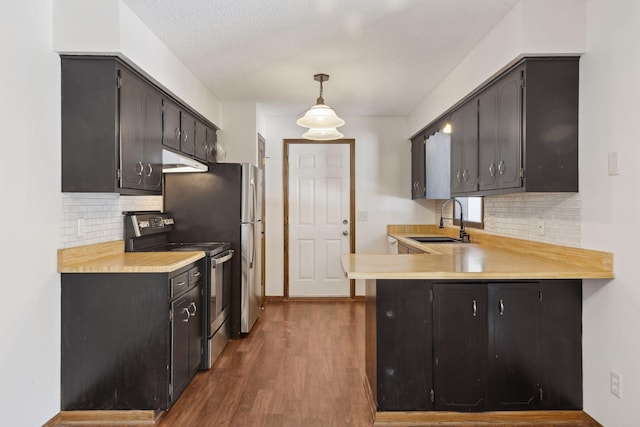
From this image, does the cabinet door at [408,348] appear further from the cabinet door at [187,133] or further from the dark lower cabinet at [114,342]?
the cabinet door at [187,133]

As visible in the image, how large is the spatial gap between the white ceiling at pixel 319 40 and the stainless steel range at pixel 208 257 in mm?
1336

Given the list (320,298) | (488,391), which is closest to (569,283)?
(488,391)

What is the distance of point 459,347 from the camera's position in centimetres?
243

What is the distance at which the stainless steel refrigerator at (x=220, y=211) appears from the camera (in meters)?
4.08

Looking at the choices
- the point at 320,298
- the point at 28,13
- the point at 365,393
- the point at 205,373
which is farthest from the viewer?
the point at 320,298

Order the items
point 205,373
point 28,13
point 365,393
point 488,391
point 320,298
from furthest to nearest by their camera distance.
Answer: point 320,298, point 205,373, point 365,393, point 488,391, point 28,13

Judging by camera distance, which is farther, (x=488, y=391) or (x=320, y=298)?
(x=320, y=298)

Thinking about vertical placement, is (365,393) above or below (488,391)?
below

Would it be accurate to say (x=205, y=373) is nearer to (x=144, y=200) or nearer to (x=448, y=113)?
(x=144, y=200)

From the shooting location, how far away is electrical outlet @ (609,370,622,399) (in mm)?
2204

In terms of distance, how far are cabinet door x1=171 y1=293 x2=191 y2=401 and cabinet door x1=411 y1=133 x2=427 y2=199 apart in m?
3.11

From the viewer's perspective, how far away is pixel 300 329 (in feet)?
14.5

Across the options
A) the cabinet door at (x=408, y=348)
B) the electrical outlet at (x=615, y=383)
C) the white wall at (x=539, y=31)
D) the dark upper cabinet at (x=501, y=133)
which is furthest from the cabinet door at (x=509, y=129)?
the electrical outlet at (x=615, y=383)

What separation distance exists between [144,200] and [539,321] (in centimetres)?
307
